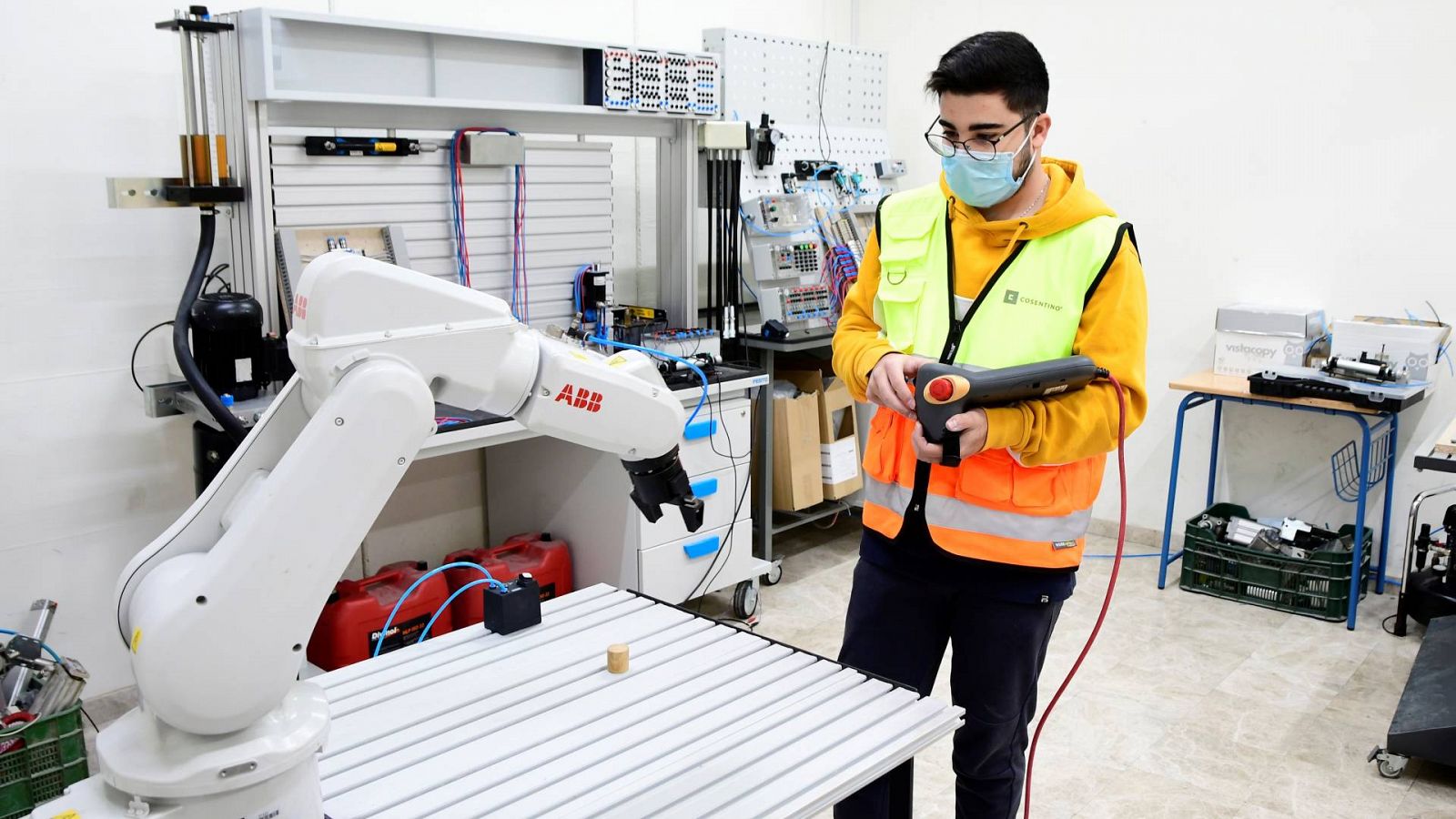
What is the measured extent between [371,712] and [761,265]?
2830 millimetres

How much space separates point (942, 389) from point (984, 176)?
0.43 m

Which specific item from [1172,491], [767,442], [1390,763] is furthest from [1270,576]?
[767,442]

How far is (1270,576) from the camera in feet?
13.2

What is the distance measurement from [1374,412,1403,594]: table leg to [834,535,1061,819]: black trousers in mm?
2625

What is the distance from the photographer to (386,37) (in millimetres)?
3105

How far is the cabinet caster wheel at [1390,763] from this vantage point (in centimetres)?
283

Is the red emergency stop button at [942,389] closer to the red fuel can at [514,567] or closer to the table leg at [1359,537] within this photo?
the red fuel can at [514,567]

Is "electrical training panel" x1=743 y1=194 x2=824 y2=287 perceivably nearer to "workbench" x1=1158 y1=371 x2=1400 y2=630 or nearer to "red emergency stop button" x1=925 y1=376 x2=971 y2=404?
"workbench" x1=1158 y1=371 x2=1400 y2=630

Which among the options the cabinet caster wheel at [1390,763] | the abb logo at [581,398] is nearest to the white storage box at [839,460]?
the cabinet caster wheel at [1390,763]

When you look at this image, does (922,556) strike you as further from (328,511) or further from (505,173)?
(505,173)

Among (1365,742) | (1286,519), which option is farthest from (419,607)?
(1286,519)

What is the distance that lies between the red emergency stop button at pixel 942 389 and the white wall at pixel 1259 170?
3.24 m

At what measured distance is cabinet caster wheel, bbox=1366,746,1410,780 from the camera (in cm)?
283

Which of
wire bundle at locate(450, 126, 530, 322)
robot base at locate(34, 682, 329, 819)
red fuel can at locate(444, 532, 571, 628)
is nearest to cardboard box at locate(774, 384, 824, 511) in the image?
red fuel can at locate(444, 532, 571, 628)
